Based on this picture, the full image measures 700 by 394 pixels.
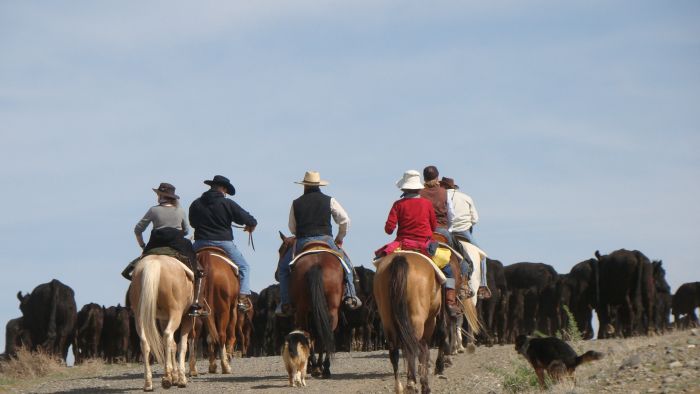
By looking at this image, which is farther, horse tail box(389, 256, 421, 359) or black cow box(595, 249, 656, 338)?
black cow box(595, 249, 656, 338)

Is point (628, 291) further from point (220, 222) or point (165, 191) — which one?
point (165, 191)

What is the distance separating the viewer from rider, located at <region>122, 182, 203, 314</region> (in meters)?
17.6

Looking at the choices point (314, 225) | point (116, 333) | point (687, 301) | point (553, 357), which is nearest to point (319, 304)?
point (314, 225)

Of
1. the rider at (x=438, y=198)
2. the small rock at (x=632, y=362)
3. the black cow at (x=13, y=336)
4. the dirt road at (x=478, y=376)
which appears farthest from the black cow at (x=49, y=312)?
the small rock at (x=632, y=362)

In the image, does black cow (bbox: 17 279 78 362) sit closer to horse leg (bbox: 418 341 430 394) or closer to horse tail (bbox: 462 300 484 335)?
horse tail (bbox: 462 300 484 335)

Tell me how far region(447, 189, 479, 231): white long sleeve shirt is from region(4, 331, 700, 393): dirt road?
1.96 meters

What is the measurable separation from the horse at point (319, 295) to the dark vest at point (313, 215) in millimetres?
436

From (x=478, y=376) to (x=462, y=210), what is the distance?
12.5 ft

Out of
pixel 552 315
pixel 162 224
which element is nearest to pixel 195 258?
pixel 162 224

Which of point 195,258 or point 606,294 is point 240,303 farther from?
point 606,294

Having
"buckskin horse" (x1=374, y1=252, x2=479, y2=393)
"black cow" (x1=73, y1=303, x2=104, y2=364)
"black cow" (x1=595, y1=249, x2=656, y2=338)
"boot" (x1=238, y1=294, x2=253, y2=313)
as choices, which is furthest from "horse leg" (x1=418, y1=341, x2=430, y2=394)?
"black cow" (x1=73, y1=303, x2=104, y2=364)

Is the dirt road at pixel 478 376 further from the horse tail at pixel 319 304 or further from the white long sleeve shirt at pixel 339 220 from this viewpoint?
the white long sleeve shirt at pixel 339 220

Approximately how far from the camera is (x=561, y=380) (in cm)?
1435

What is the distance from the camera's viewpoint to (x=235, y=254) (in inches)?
763
